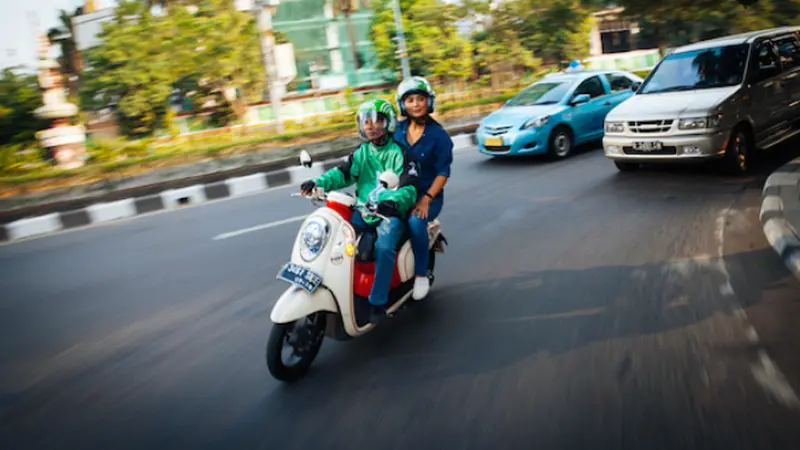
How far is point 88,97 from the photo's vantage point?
28.5 m

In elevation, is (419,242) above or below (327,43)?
below

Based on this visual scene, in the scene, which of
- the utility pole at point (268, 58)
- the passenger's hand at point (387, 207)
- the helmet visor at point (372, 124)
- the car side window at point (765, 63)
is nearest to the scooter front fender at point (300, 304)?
the passenger's hand at point (387, 207)

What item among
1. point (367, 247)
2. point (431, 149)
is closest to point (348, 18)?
point (431, 149)

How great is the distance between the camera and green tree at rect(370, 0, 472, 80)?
31.5 metres

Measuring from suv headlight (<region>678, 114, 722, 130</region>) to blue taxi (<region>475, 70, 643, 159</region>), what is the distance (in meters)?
3.07

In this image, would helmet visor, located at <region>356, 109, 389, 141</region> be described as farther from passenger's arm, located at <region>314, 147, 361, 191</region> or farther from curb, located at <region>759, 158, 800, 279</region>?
curb, located at <region>759, 158, 800, 279</region>

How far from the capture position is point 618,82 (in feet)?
39.2

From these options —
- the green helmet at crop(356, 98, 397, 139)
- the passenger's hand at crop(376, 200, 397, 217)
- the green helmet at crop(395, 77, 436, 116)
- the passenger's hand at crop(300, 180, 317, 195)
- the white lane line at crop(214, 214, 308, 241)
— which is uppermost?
the green helmet at crop(395, 77, 436, 116)

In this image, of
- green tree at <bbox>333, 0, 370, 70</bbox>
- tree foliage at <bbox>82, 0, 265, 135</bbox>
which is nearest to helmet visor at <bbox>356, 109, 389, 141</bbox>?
tree foliage at <bbox>82, 0, 265, 135</bbox>

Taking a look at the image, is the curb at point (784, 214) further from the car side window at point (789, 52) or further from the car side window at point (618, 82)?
the car side window at point (618, 82)

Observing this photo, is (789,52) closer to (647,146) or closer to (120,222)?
(647,146)

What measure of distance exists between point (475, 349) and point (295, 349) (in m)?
1.08

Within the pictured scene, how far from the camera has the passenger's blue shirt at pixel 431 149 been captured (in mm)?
4344

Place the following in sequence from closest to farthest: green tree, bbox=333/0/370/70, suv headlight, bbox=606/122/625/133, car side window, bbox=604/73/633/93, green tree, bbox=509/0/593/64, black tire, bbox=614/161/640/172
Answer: suv headlight, bbox=606/122/625/133 → black tire, bbox=614/161/640/172 → car side window, bbox=604/73/633/93 → green tree, bbox=509/0/593/64 → green tree, bbox=333/0/370/70
